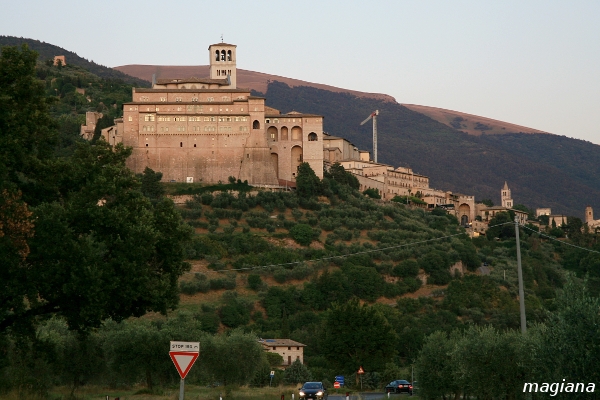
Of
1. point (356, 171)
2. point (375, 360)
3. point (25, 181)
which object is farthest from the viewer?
point (356, 171)

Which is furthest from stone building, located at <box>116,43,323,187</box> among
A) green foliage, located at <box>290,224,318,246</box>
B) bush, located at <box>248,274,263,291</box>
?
A: bush, located at <box>248,274,263,291</box>

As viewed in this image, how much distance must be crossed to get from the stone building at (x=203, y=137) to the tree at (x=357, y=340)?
4439cm

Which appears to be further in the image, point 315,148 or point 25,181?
point 315,148

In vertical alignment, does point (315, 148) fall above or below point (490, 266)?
above

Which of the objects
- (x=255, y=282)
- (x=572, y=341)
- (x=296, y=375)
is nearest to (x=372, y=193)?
(x=255, y=282)

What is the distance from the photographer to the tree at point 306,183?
97875mm

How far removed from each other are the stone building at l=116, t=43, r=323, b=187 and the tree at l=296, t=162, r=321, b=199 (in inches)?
117

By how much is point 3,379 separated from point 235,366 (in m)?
16.0

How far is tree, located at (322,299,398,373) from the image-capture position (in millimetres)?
53656

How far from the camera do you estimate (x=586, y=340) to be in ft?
63.0

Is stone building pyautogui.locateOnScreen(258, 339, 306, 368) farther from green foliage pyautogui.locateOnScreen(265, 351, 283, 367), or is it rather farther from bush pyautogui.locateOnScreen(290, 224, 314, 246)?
bush pyautogui.locateOnScreen(290, 224, 314, 246)

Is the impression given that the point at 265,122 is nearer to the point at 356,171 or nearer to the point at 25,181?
the point at 356,171

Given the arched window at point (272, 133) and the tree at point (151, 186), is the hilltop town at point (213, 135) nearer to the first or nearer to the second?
the arched window at point (272, 133)

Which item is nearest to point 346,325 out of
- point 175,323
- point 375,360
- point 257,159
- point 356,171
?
point 375,360
